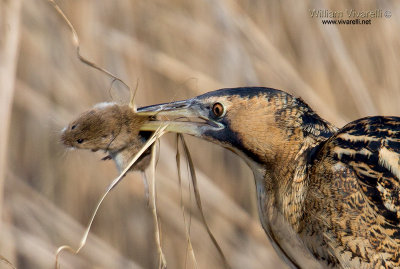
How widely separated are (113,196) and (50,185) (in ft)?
0.87

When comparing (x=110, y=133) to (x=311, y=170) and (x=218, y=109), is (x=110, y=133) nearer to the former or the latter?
(x=218, y=109)

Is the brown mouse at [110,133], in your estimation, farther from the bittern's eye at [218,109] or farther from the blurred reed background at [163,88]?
the blurred reed background at [163,88]

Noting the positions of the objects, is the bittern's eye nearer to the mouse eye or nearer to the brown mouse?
the mouse eye

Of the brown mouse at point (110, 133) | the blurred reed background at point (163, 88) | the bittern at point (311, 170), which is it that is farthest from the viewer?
the blurred reed background at point (163, 88)

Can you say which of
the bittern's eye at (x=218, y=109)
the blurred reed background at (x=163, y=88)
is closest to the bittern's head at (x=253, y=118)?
the bittern's eye at (x=218, y=109)

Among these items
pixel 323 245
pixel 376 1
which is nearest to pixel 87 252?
pixel 323 245

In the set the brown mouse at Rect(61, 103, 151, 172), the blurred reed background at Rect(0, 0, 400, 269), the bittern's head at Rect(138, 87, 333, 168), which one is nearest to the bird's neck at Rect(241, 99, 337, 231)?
the bittern's head at Rect(138, 87, 333, 168)

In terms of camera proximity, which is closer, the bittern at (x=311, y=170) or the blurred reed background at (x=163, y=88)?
the bittern at (x=311, y=170)

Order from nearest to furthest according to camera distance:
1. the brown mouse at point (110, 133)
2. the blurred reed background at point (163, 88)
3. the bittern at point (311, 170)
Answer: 1. the bittern at point (311, 170)
2. the brown mouse at point (110, 133)
3. the blurred reed background at point (163, 88)

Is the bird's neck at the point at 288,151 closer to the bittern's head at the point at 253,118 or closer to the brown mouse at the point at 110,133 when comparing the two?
the bittern's head at the point at 253,118

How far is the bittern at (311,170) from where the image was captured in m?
1.50

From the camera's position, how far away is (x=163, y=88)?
105 inches

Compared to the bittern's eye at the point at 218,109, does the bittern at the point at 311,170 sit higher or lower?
lower

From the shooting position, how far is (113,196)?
2.81m
